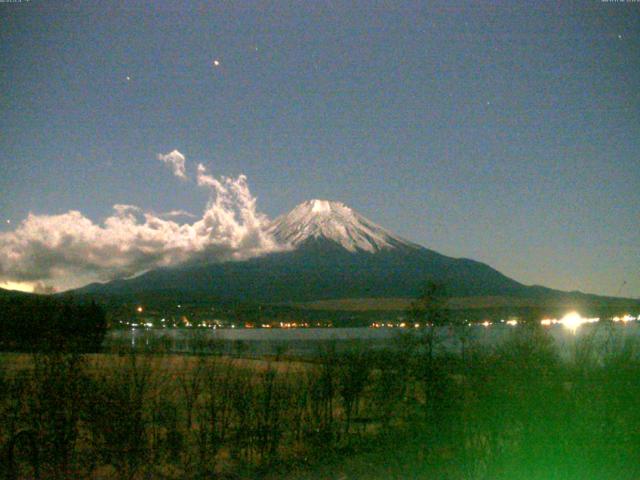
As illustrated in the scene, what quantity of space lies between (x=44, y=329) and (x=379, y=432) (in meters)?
4.61

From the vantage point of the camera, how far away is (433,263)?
119188 millimetres

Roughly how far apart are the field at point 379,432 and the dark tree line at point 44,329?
324mm

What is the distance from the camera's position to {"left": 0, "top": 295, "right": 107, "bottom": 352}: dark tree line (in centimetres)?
756

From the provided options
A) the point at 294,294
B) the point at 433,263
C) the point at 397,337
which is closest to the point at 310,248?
the point at 294,294

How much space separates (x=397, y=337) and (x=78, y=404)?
7.09m

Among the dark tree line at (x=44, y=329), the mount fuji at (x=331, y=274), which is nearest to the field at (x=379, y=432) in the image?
the dark tree line at (x=44, y=329)

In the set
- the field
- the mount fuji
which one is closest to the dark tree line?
the field

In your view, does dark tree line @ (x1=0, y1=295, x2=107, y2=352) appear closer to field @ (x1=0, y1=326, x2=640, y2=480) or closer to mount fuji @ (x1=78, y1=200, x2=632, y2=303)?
field @ (x1=0, y1=326, x2=640, y2=480)

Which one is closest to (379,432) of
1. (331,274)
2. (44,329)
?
(44,329)

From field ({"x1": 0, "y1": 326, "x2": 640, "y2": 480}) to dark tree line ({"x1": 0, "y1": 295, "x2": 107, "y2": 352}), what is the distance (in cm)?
32

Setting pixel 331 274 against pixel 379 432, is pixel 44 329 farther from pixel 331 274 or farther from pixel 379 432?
pixel 331 274

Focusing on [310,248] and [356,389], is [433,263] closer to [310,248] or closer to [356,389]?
[310,248]

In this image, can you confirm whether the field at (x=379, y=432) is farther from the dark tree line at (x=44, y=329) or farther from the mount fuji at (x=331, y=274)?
the mount fuji at (x=331, y=274)

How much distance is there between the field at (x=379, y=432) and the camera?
251 inches
